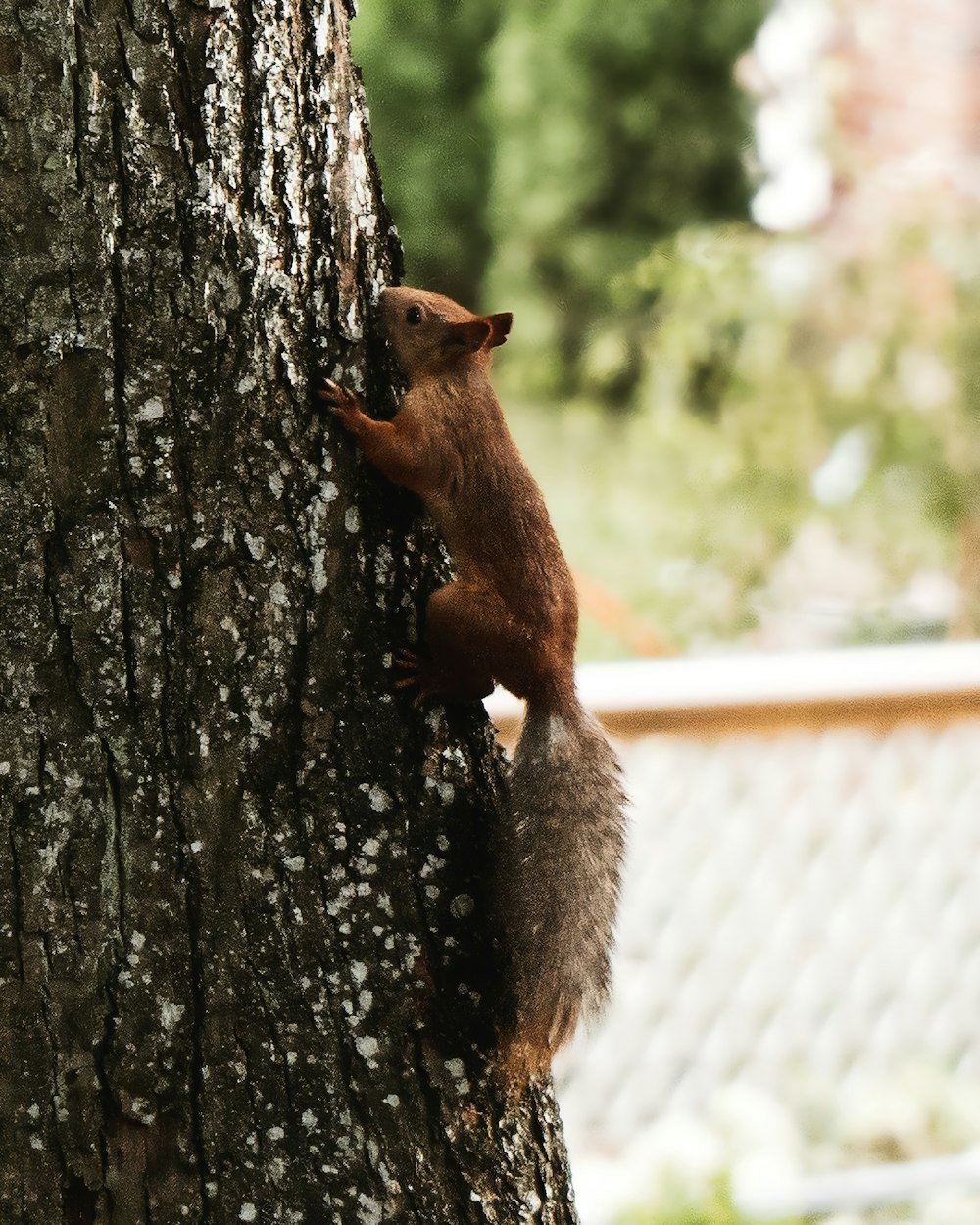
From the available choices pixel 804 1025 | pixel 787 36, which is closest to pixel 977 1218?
pixel 804 1025

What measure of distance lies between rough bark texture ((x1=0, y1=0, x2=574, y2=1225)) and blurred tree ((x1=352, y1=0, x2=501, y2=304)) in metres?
3.68

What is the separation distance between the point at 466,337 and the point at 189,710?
22.8 inches

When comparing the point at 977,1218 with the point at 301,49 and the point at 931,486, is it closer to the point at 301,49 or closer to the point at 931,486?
the point at 301,49

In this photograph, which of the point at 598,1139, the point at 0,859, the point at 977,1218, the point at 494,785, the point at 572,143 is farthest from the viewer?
the point at 572,143

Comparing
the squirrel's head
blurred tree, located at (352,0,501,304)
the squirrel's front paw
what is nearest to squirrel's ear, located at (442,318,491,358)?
the squirrel's head

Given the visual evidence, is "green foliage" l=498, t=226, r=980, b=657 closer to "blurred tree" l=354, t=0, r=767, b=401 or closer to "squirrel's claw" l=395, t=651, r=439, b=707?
"blurred tree" l=354, t=0, r=767, b=401

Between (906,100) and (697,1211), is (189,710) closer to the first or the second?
(697,1211)

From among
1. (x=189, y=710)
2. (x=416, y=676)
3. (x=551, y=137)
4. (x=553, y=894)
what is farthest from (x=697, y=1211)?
(x=551, y=137)

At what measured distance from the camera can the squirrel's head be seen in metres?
1.28

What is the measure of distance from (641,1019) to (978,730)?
0.91 metres

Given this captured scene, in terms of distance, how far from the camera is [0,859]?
1.09 metres

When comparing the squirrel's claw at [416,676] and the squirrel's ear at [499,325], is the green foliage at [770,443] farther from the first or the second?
the squirrel's claw at [416,676]

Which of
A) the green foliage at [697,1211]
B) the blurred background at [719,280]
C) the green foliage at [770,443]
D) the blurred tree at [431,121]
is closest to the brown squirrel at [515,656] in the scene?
the green foliage at [697,1211]

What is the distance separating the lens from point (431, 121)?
4879 mm
